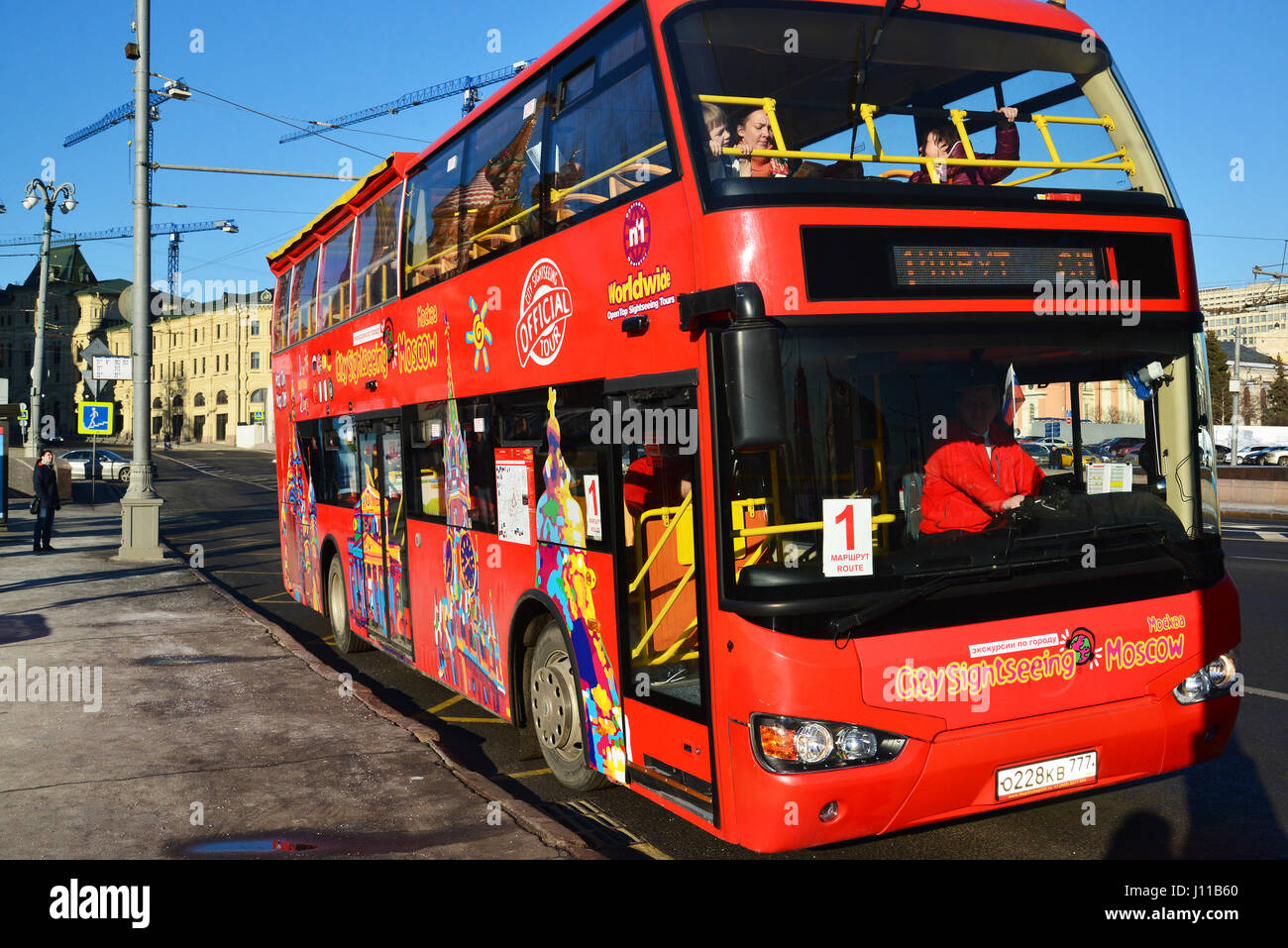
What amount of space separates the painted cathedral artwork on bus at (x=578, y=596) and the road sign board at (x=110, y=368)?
54.9ft

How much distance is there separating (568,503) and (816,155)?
237 cm

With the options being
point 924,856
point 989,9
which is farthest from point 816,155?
point 924,856

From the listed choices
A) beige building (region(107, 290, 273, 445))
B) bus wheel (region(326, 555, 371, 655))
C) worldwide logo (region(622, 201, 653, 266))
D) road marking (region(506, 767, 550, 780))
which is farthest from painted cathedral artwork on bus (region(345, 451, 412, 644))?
beige building (region(107, 290, 273, 445))

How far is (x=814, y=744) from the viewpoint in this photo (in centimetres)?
448

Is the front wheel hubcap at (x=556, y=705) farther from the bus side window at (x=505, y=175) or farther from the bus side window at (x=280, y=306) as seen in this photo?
the bus side window at (x=280, y=306)

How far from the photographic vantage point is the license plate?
4754 millimetres

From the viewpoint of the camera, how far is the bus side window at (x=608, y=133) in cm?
533

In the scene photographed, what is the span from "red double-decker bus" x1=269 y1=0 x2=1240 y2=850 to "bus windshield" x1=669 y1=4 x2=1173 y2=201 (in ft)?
0.05

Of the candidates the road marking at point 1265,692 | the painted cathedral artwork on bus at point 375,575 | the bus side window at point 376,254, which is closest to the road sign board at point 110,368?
the painted cathedral artwork on bus at point 375,575

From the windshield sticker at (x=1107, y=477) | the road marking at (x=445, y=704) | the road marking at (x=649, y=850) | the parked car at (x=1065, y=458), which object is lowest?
the road marking at (x=445, y=704)

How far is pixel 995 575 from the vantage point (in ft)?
15.6

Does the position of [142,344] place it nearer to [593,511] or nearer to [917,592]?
[593,511]

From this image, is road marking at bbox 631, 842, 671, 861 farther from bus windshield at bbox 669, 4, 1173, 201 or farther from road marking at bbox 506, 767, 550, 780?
bus windshield at bbox 669, 4, 1173, 201
